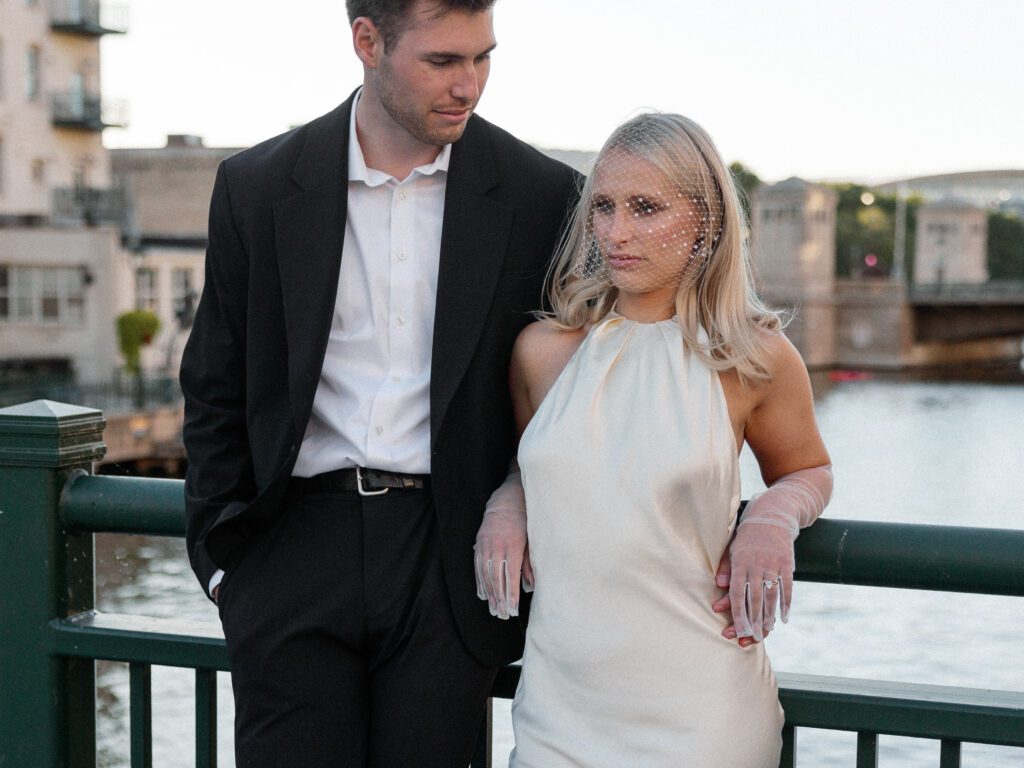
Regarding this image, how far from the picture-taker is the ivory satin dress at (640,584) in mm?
2049

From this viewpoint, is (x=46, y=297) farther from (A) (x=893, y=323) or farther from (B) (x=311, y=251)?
(A) (x=893, y=323)

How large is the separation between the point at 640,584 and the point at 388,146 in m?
0.84

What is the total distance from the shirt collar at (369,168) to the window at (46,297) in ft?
93.5

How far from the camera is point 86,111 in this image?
1287 inches

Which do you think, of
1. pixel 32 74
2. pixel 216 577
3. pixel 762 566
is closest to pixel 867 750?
pixel 762 566

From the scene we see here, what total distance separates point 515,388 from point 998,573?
2.70ft

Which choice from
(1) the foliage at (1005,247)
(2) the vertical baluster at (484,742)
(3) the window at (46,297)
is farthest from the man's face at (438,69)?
(1) the foliage at (1005,247)

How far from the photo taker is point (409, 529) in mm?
2262

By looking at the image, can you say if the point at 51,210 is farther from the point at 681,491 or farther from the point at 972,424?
the point at 681,491

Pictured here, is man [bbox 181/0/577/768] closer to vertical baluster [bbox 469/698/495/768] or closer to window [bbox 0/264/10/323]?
vertical baluster [bbox 469/698/495/768]

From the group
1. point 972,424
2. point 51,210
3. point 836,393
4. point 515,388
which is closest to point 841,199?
point 836,393

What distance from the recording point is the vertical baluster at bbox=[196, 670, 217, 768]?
2.69 meters

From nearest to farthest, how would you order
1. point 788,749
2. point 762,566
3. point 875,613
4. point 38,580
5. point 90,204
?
1. point 762,566
2. point 788,749
3. point 38,580
4. point 875,613
5. point 90,204

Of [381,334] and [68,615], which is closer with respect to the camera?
[381,334]
